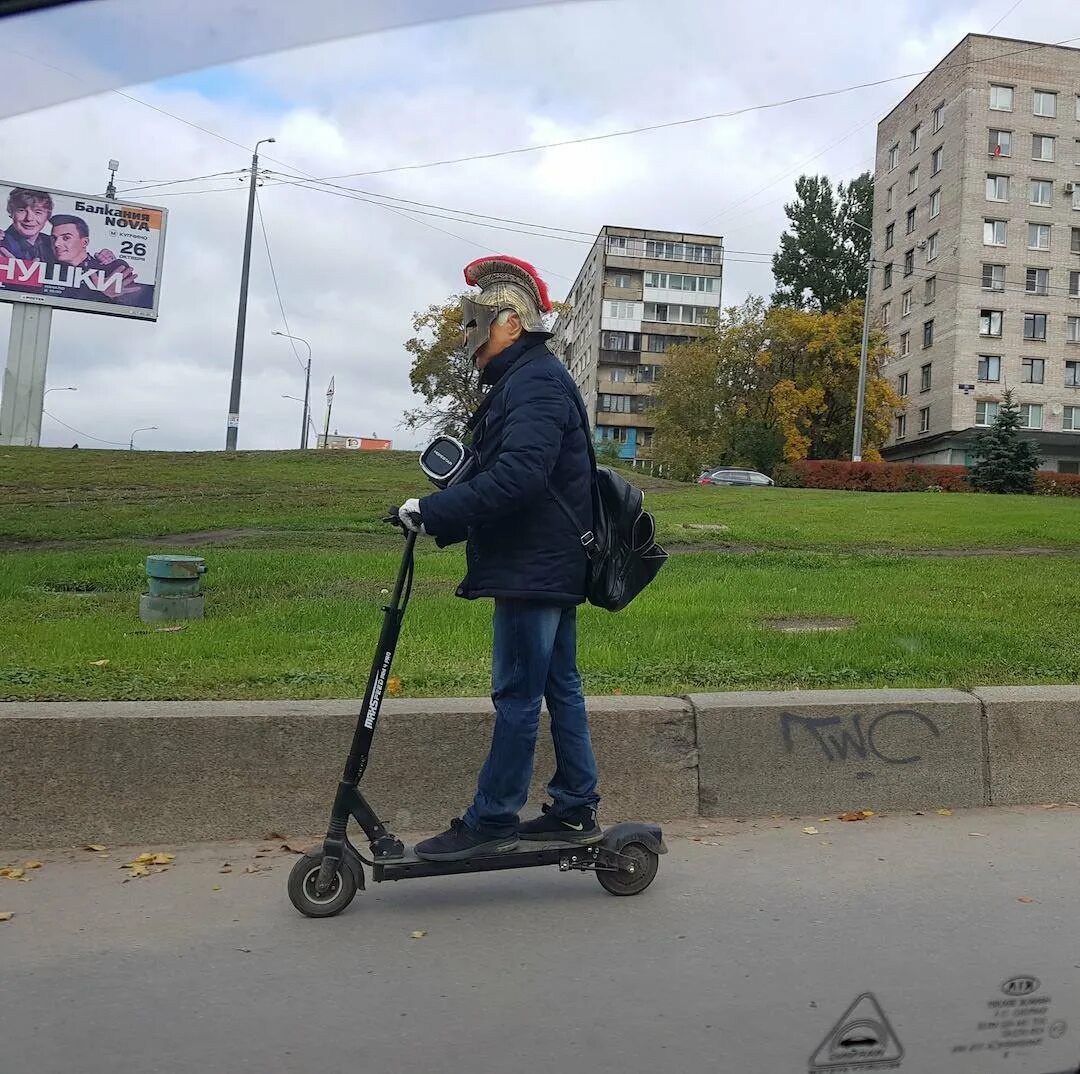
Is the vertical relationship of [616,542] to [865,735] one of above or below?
above

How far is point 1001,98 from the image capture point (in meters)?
53.1

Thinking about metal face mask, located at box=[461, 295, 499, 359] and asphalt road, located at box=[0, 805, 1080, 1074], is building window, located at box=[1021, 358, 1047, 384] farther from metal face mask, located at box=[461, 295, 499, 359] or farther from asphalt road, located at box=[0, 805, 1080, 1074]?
metal face mask, located at box=[461, 295, 499, 359]

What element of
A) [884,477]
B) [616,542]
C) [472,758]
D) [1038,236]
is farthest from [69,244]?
[1038,236]

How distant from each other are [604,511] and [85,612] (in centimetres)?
547

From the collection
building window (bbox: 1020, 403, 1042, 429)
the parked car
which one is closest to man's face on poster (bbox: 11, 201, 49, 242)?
the parked car

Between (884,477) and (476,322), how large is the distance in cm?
3652

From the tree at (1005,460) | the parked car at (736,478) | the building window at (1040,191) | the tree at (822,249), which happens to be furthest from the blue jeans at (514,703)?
the tree at (822,249)

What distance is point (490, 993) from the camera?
3.07m

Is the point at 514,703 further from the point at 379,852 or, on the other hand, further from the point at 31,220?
the point at 31,220

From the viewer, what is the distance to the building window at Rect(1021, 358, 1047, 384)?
177 feet

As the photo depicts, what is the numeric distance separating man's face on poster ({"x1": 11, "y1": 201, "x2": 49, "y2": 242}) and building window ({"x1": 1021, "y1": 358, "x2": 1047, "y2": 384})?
4334cm

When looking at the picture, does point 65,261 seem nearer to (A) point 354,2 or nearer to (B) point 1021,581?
(B) point 1021,581

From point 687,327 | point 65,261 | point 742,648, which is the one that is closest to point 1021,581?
point 742,648

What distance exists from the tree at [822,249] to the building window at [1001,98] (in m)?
14.6
